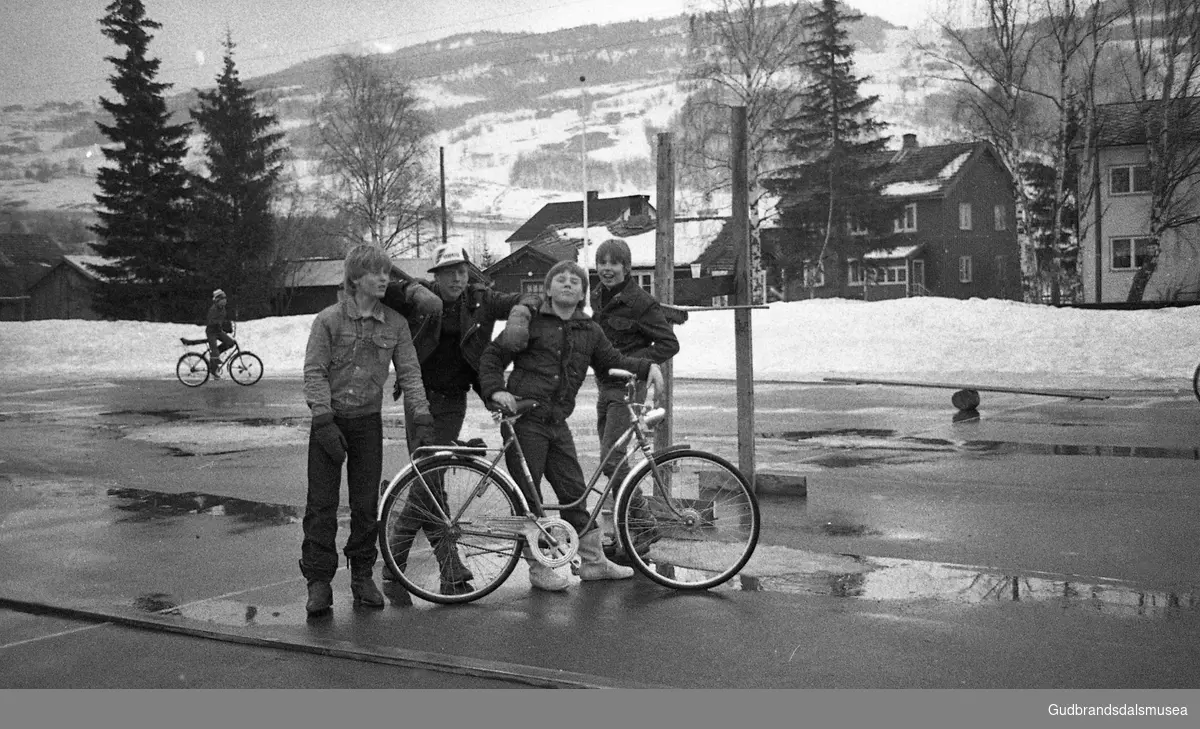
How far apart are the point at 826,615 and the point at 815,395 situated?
47.2 feet

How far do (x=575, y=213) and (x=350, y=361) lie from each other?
94662 millimetres

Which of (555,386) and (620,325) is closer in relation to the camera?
(555,386)

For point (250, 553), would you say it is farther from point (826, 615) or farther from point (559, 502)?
point (826, 615)

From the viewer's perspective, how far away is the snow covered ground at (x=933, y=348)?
2456cm

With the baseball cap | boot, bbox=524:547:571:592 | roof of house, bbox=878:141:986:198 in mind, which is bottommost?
boot, bbox=524:547:571:592

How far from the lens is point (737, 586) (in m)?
6.90

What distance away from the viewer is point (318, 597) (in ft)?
21.1

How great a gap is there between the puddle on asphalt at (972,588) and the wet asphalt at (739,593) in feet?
0.08

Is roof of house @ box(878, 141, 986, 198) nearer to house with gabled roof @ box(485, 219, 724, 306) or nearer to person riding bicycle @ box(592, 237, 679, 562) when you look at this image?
house with gabled roof @ box(485, 219, 724, 306)

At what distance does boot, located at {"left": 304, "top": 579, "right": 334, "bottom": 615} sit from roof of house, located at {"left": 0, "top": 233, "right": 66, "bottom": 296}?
8773cm

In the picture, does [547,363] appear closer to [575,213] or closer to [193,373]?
[193,373]

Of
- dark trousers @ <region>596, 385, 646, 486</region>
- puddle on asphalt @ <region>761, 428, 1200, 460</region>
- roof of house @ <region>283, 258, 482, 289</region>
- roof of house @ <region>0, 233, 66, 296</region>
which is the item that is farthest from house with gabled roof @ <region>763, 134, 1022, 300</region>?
dark trousers @ <region>596, 385, 646, 486</region>

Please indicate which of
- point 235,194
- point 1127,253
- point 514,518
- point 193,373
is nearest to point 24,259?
point 235,194

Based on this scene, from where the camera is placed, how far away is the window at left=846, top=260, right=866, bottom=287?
63062 mm
